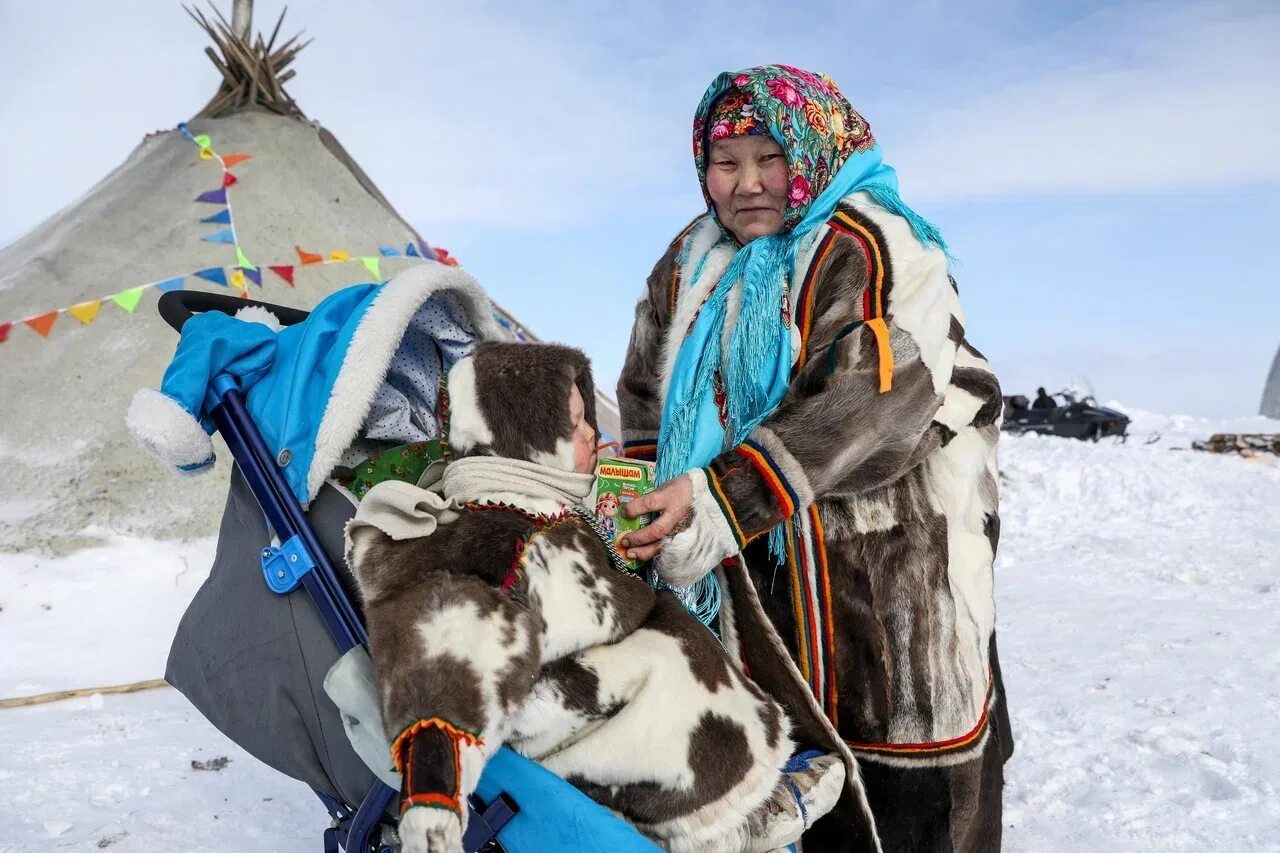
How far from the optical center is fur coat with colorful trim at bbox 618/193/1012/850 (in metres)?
1.63

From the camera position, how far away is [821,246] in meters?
1.82

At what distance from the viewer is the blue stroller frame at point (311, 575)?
4.68 ft

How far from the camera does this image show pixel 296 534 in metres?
1.62

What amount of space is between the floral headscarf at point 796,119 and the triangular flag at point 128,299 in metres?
5.23

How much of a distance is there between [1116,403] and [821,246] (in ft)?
52.7

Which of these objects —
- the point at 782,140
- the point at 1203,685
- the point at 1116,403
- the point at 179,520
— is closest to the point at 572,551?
the point at 782,140

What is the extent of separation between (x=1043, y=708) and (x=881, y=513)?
2.63m

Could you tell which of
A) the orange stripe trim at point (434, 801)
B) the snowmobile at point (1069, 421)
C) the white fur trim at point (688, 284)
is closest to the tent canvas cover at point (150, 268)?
the white fur trim at point (688, 284)

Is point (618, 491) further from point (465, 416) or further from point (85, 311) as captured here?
point (85, 311)

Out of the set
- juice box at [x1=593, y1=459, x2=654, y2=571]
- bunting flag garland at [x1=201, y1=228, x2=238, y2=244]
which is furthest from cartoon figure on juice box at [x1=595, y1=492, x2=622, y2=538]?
bunting flag garland at [x1=201, y1=228, x2=238, y2=244]

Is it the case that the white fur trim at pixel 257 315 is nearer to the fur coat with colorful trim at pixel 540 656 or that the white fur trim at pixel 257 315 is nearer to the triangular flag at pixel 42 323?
the fur coat with colorful trim at pixel 540 656

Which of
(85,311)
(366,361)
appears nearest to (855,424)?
(366,361)

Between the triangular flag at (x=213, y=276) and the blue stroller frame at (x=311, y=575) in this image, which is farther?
the triangular flag at (x=213, y=276)

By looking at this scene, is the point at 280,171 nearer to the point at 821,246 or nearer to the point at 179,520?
the point at 179,520
